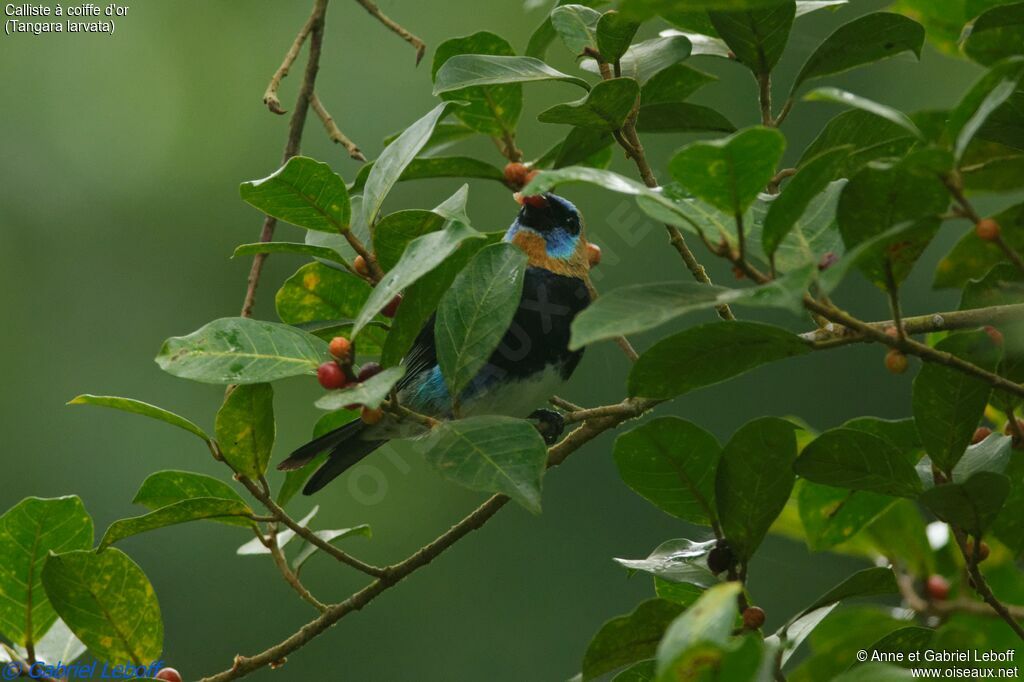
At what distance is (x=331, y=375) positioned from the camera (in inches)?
62.5

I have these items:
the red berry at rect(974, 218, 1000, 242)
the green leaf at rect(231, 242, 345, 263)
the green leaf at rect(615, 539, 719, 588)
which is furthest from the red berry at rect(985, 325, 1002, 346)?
the green leaf at rect(231, 242, 345, 263)

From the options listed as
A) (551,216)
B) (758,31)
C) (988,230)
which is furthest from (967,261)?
(551,216)

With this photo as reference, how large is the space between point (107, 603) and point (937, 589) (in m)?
1.53

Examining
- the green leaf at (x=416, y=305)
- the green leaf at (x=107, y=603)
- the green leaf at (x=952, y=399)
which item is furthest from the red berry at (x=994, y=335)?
the green leaf at (x=107, y=603)

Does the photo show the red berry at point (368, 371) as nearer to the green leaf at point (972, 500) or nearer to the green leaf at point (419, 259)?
the green leaf at point (419, 259)

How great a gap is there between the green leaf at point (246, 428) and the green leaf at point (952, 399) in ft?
3.31

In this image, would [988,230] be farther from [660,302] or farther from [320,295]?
[320,295]

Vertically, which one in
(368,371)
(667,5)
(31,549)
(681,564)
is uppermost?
(667,5)

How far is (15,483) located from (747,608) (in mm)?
6129

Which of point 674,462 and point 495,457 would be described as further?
point 674,462

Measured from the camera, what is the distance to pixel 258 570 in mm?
6680

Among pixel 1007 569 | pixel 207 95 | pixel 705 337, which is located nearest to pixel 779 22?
pixel 705 337

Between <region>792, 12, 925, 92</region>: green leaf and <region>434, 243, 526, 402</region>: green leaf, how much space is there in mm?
723

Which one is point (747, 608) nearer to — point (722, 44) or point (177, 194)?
point (722, 44)
